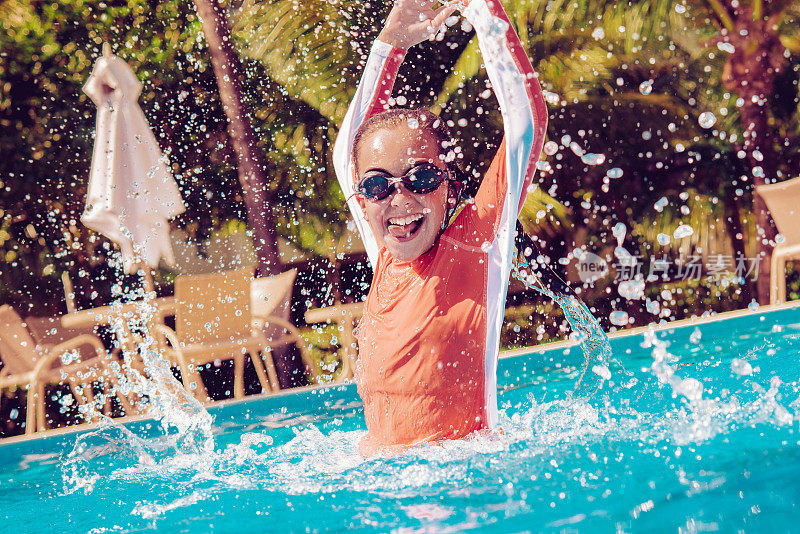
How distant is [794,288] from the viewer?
35.4 ft

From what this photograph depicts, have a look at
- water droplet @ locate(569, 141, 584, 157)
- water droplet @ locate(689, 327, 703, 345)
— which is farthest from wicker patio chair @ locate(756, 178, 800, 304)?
water droplet @ locate(689, 327, 703, 345)

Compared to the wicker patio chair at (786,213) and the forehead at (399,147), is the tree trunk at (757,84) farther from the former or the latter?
the forehead at (399,147)

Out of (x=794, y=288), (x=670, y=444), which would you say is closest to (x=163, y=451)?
(x=670, y=444)

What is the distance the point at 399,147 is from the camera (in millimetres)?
2693

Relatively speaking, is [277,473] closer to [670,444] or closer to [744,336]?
[670,444]

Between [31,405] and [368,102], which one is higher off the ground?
[368,102]

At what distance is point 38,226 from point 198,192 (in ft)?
6.47

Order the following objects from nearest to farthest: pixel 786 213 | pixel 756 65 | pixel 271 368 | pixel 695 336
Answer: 1. pixel 695 336
2. pixel 271 368
3. pixel 786 213
4. pixel 756 65

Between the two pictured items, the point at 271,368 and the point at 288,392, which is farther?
the point at 271,368

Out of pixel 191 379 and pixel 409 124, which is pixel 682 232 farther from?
pixel 409 124

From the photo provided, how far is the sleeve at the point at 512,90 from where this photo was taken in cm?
254

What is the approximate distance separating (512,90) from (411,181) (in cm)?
42

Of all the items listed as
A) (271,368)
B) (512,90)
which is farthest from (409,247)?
(271,368)

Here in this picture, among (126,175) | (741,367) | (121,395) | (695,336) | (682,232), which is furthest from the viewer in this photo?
(682,232)
